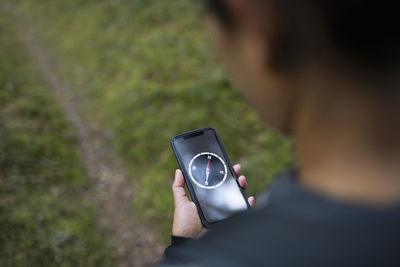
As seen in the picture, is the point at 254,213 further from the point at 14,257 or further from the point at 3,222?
the point at 3,222

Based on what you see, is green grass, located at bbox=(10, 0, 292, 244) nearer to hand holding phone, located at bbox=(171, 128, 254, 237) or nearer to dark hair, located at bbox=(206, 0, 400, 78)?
hand holding phone, located at bbox=(171, 128, 254, 237)

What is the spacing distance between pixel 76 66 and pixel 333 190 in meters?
5.40

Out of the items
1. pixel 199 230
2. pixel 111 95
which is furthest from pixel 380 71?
pixel 111 95

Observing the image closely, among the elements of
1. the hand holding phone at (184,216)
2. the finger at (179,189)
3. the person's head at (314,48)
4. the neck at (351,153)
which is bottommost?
the hand holding phone at (184,216)

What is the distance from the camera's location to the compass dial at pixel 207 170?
2.06m

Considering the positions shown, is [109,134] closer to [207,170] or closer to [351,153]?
[207,170]

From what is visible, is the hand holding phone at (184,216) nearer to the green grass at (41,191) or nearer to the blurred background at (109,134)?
the blurred background at (109,134)

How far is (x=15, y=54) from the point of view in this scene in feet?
19.2

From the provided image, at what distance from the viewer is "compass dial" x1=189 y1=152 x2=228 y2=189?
2.06 metres

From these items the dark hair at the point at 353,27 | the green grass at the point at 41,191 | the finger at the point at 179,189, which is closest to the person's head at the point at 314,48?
the dark hair at the point at 353,27

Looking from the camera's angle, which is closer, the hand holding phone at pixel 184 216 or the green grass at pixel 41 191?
the hand holding phone at pixel 184 216

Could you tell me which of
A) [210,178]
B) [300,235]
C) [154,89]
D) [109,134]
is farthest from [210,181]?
[154,89]

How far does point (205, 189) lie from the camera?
2.05 meters

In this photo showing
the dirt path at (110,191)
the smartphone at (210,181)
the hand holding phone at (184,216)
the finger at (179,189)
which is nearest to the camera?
the hand holding phone at (184,216)
